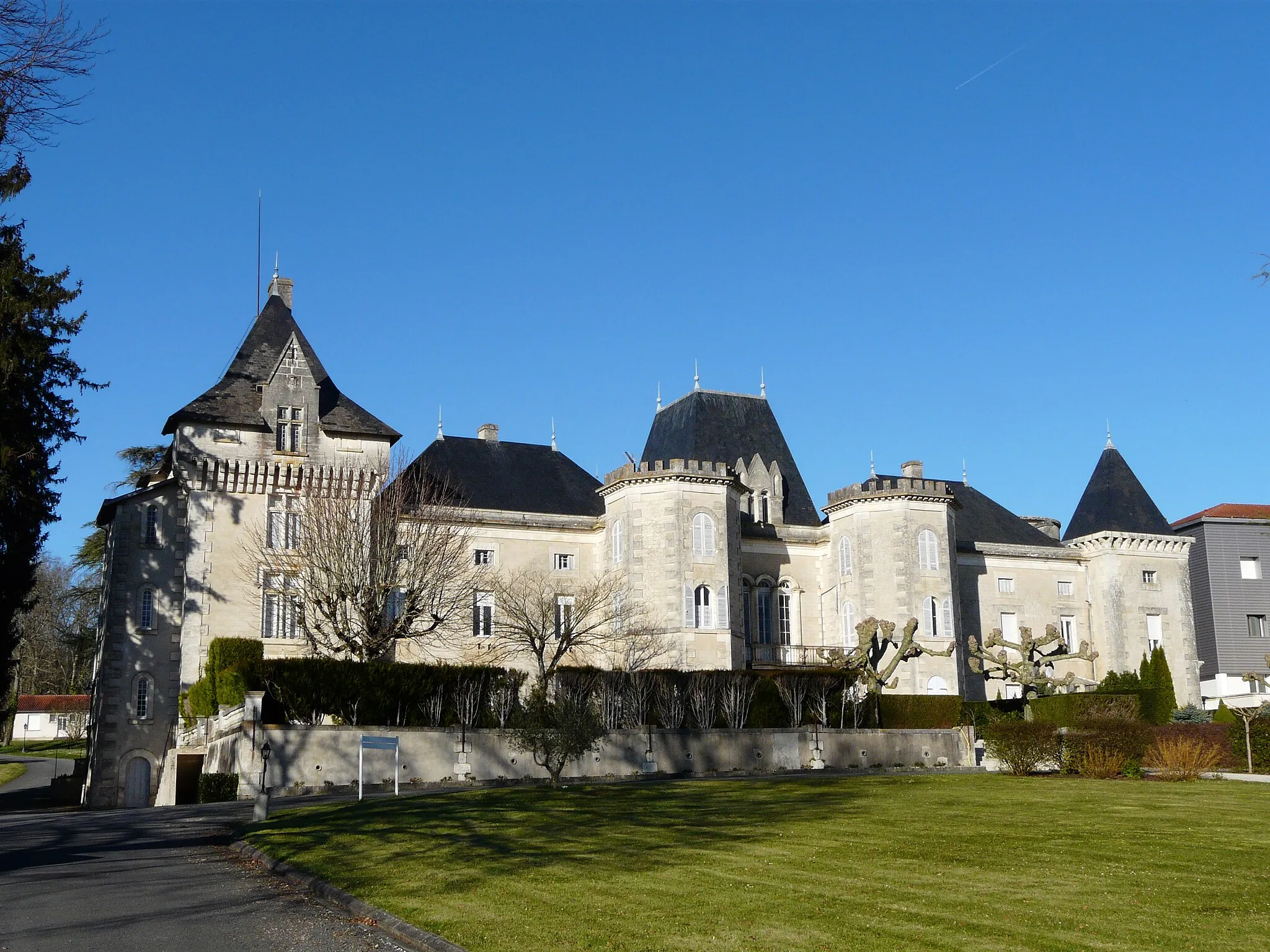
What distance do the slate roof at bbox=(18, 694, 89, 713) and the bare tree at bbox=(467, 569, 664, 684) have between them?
1537 inches

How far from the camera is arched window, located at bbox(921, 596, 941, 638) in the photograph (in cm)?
4659

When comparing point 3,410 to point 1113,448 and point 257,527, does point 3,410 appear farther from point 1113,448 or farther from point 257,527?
point 1113,448

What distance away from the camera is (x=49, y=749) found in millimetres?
76062

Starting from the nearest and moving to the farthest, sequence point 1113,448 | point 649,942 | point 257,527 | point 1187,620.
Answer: point 649,942 < point 257,527 < point 1187,620 < point 1113,448

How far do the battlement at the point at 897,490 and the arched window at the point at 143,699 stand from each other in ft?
85.6

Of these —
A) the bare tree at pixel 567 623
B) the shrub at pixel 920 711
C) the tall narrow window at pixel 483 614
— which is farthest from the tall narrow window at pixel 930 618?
the tall narrow window at pixel 483 614

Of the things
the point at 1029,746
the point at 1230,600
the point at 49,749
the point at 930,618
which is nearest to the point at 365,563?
the point at 1029,746

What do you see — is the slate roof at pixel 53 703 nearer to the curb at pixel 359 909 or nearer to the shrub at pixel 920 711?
the shrub at pixel 920 711

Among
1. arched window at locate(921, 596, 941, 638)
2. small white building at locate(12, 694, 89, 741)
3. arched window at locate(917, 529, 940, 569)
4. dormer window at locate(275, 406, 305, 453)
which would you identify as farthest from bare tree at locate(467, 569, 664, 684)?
small white building at locate(12, 694, 89, 741)

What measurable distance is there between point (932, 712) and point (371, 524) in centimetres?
1912

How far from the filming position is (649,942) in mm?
10375

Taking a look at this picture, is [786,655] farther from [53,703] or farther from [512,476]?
[53,703]

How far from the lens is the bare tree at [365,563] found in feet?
124

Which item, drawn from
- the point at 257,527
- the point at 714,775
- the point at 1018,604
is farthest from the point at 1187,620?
the point at 257,527
